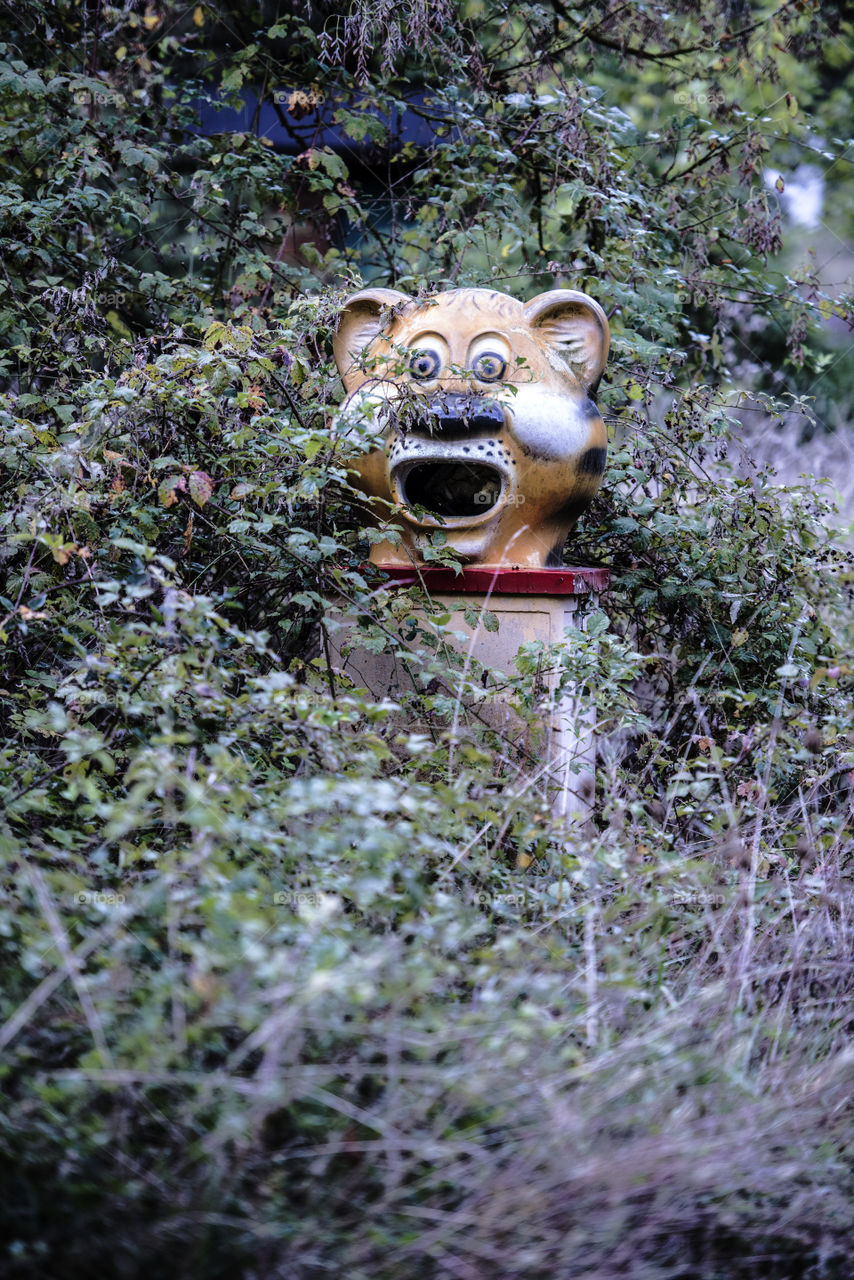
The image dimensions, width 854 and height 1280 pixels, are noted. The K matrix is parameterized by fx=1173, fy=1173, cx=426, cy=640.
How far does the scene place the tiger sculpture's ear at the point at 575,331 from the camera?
3355mm

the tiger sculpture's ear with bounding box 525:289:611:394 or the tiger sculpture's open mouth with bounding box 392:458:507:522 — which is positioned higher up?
the tiger sculpture's ear with bounding box 525:289:611:394

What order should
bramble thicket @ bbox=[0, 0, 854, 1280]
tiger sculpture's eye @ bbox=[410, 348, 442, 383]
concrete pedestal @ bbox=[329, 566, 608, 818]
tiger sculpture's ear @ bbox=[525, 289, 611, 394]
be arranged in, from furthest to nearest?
tiger sculpture's ear @ bbox=[525, 289, 611, 394] < tiger sculpture's eye @ bbox=[410, 348, 442, 383] < concrete pedestal @ bbox=[329, 566, 608, 818] < bramble thicket @ bbox=[0, 0, 854, 1280]

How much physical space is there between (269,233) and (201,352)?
6.47 feet

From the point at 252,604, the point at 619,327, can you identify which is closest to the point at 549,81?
the point at 619,327

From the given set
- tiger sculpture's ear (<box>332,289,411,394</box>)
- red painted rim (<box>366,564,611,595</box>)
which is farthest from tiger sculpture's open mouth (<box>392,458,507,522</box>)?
tiger sculpture's ear (<box>332,289,411,394</box>)

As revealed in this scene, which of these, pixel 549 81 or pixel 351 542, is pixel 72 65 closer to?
pixel 549 81

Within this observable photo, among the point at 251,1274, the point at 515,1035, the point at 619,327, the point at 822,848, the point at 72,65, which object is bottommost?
the point at 822,848

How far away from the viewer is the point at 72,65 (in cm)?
516

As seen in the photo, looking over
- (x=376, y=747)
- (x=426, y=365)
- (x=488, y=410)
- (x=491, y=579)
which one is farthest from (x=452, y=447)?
(x=376, y=747)

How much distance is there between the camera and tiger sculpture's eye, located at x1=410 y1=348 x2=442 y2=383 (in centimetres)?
322

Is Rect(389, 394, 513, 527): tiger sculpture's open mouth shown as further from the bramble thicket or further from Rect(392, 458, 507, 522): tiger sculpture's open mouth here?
the bramble thicket

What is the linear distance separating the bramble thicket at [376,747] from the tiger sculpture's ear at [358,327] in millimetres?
91

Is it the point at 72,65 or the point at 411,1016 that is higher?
the point at 72,65

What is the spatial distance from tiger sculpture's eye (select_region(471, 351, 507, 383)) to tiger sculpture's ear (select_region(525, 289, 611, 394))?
0.21 m
